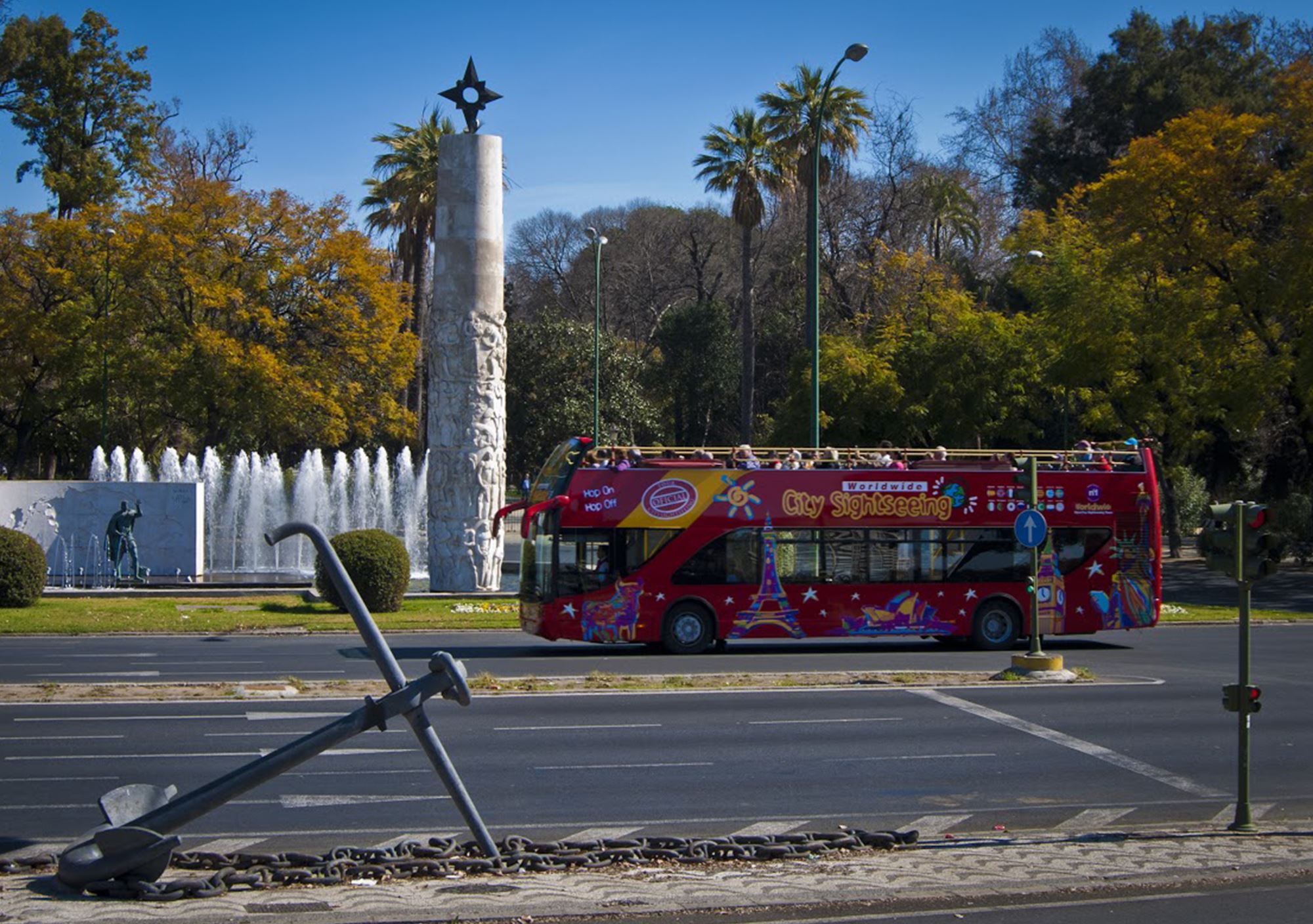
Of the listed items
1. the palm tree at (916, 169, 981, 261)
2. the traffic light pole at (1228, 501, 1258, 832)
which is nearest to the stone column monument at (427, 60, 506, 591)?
the traffic light pole at (1228, 501, 1258, 832)

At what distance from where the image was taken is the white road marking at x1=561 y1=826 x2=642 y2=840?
30.8 feet

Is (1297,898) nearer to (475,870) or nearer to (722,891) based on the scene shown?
(722,891)

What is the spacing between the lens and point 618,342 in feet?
192

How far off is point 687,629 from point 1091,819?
41.7 feet

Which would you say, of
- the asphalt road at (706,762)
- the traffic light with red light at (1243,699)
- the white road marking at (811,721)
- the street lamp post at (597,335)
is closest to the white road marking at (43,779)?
the asphalt road at (706,762)

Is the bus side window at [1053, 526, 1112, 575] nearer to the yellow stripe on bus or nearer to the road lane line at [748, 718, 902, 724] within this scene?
the yellow stripe on bus

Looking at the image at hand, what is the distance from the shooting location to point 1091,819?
10328 millimetres

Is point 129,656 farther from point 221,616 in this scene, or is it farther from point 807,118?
point 807,118

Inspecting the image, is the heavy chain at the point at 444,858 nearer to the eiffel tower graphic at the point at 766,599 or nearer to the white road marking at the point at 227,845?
the white road marking at the point at 227,845

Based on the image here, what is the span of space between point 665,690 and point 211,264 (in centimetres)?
3526

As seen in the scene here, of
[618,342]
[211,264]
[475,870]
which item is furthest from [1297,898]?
[618,342]

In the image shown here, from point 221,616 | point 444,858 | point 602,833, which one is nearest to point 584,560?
point 221,616

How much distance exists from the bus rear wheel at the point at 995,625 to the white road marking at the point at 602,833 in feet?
48.9

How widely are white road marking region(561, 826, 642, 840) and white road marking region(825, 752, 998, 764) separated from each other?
3.26m
